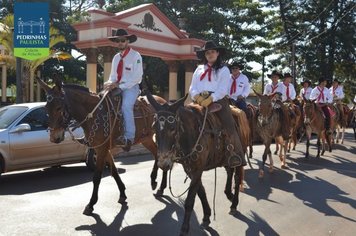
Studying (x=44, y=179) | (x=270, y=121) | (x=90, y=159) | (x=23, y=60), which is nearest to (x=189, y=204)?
(x=44, y=179)

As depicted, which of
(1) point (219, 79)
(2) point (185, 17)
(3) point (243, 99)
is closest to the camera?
(1) point (219, 79)

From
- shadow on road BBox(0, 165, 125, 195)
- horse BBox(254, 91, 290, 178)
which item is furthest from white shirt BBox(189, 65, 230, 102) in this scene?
horse BBox(254, 91, 290, 178)

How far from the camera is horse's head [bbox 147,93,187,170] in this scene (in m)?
5.14

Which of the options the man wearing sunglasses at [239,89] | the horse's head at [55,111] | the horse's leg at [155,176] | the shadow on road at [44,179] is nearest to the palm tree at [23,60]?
the shadow on road at [44,179]

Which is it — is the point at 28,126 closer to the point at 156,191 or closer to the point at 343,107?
the point at 156,191

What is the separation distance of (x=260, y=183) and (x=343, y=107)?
1167 centimetres

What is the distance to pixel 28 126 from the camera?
30.7ft

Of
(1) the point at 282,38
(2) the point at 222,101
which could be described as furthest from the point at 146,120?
(1) the point at 282,38

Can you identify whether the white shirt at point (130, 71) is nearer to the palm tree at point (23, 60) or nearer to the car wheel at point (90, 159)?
the car wheel at point (90, 159)

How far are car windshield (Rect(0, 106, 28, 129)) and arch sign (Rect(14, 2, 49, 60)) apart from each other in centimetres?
312

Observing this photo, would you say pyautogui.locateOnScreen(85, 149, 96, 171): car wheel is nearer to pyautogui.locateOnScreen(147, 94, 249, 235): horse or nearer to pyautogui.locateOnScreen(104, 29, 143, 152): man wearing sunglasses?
pyautogui.locateOnScreen(104, 29, 143, 152): man wearing sunglasses

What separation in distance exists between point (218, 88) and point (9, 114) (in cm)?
562

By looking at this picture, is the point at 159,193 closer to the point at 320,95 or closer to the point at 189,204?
the point at 189,204

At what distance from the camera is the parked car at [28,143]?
916 cm
